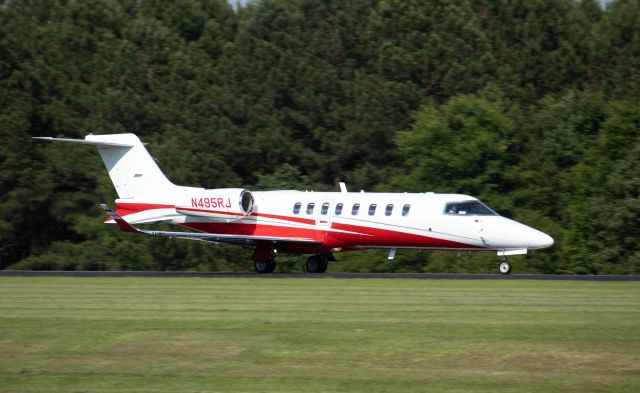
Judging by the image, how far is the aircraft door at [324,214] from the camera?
107 feet

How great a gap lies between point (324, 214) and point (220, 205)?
346 centimetres

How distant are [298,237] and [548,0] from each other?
1321 inches

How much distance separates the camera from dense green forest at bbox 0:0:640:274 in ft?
154

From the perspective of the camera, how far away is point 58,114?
189 ft

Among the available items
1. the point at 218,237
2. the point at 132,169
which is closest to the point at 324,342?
the point at 218,237

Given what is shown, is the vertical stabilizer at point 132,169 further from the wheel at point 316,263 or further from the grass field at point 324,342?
the grass field at point 324,342

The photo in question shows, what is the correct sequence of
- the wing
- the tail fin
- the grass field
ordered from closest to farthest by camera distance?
A: the grass field, the wing, the tail fin

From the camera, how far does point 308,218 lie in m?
33.0

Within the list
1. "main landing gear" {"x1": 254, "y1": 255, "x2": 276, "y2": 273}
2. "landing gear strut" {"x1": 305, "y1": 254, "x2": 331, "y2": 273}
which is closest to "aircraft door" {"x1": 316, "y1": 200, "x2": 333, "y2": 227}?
"landing gear strut" {"x1": 305, "y1": 254, "x2": 331, "y2": 273}

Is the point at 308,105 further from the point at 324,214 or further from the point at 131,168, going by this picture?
the point at 324,214

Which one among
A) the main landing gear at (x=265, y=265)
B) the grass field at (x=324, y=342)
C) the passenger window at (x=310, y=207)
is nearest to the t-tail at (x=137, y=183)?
the main landing gear at (x=265, y=265)

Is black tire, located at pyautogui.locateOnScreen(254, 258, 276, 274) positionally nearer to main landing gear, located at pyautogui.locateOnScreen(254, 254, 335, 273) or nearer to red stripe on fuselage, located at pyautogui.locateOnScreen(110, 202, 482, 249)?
main landing gear, located at pyautogui.locateOnScreen(254, 254, 335, 273)

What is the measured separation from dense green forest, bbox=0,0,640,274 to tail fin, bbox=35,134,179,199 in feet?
26.6

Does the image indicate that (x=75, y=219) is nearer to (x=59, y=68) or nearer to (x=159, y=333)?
(x=59, y=68)
